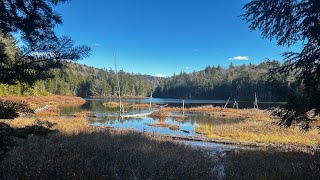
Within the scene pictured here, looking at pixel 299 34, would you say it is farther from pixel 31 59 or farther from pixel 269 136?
pixel 269 136

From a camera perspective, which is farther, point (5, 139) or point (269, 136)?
point (269, 136)

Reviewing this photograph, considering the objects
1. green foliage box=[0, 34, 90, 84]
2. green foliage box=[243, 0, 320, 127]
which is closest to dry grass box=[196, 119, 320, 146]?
green foliage box=[243, 0, 320, 127]

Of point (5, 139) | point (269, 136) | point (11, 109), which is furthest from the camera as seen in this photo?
point (269, 136)

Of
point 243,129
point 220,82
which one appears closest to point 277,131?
point 243,129

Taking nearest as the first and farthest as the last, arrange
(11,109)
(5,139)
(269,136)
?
(5,139), (11,109), (269,136)

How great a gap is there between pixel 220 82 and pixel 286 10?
166 metres

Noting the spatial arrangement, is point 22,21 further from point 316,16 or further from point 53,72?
point 316,16

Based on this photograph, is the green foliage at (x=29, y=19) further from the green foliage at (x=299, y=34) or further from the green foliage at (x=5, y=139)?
the green foliage at (x=299, y=34)

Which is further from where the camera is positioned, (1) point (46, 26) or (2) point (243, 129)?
(2) point (243, 129)

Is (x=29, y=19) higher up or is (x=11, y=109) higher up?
(x=29, y=19)

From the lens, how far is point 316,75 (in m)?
7.93

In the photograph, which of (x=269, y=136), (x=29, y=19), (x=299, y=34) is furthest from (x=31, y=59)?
(x=269, y=136)

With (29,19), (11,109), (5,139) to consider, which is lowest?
(5,139)

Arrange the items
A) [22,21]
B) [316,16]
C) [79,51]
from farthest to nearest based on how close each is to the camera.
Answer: [316,16] < [79,51] < [22,21]
